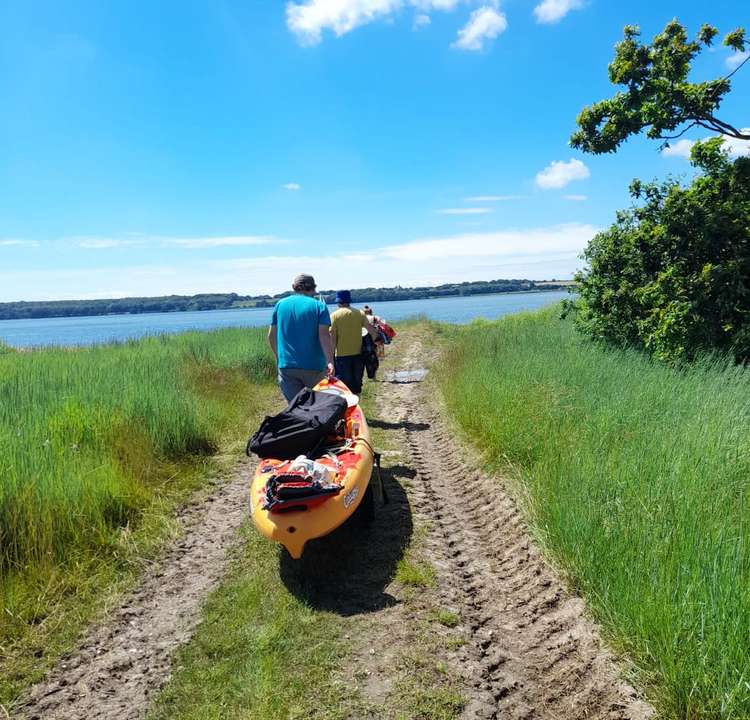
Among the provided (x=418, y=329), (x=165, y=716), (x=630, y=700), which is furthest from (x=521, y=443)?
(x=418, y=329)

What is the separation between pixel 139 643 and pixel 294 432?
180 centimetres

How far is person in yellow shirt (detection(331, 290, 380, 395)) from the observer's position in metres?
7.45

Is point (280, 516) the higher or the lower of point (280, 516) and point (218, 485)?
the higher

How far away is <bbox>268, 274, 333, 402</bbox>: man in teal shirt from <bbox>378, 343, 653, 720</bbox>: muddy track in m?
1.68

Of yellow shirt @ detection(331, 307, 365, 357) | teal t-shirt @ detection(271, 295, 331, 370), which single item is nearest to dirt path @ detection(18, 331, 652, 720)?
teal t-shirt @ detection(271, 295, 331, 370)

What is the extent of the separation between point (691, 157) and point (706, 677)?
9418 millimetres

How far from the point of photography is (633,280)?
10.6 metres

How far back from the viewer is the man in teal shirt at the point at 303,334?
Result: 565 centimetres

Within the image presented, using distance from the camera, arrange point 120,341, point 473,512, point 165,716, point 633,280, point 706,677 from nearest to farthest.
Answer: point 706,677
point 165,716
point 473,512
point 633,280
point 120,341

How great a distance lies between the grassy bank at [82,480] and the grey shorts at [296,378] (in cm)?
147

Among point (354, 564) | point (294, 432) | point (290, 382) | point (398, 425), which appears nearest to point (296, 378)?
point (290, 382)

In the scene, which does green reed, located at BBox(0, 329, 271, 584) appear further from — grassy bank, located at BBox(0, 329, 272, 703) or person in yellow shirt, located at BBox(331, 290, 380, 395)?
person in yellow shirt, located at BBox(331, 290, 380, 395)

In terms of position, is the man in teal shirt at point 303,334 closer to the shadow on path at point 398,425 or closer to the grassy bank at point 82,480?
the grassy bank at point 82,480

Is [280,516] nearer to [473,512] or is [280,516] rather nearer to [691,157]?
[473,512]
